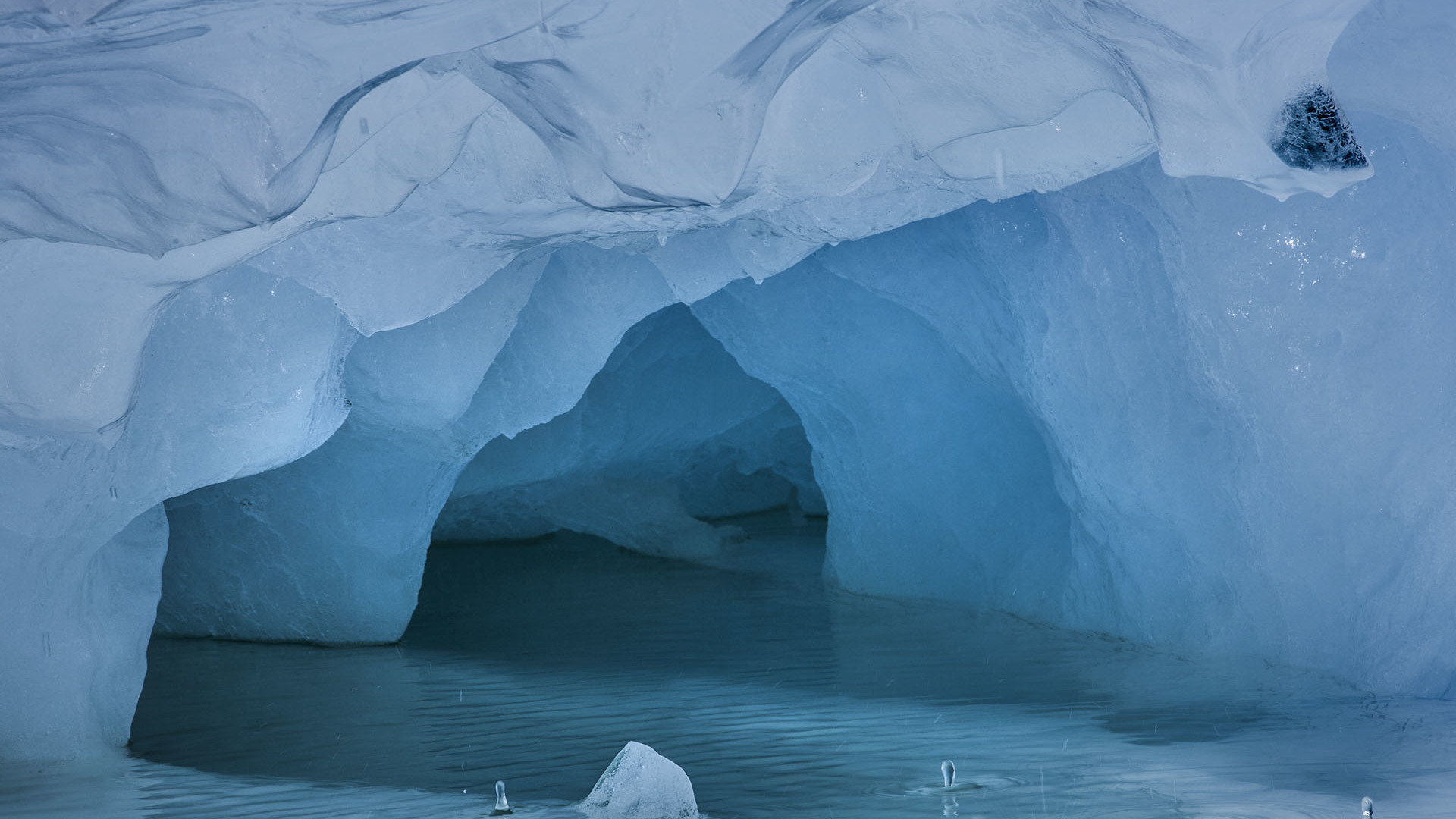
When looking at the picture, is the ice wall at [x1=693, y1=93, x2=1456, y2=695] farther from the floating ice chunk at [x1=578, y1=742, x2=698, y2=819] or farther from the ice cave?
the floating ice chunk at [x1=578, y1=742, x2=698, y2=819]

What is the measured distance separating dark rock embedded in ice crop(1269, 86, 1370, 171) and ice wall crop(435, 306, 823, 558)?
566 centimetres

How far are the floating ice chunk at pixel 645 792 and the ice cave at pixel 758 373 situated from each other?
12 millimetres

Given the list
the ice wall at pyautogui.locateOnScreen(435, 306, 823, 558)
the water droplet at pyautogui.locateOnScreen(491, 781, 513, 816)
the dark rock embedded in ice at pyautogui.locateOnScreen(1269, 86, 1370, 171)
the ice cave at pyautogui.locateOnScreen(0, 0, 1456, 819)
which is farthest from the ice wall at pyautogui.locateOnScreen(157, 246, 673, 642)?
the dark rock embedded in ice at pyautogui.locateOnScreen(1269, 86, 1370, 171)

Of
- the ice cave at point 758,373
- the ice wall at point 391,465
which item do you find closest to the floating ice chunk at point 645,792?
the ice cave at point 758,373

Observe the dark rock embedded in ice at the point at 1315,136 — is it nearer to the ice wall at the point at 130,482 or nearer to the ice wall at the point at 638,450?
the ice wall at the point at 130,482

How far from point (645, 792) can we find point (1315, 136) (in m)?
2.03

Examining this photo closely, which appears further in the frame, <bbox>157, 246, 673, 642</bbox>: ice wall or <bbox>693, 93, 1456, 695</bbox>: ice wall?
<bbox>157, 246, 673, 642</bbox>: ice wall

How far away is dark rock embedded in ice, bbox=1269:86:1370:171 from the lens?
2.85 meters

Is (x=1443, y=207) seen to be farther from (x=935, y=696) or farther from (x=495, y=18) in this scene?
(x=495, y=18)

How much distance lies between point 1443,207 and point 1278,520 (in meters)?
1.11

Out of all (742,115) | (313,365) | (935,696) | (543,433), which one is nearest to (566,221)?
(313,365)

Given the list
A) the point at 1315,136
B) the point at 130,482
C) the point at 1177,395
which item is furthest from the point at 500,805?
the point at 1177,395

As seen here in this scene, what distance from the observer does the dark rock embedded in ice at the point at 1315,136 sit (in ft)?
9.36

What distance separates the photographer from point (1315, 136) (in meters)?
2.87
